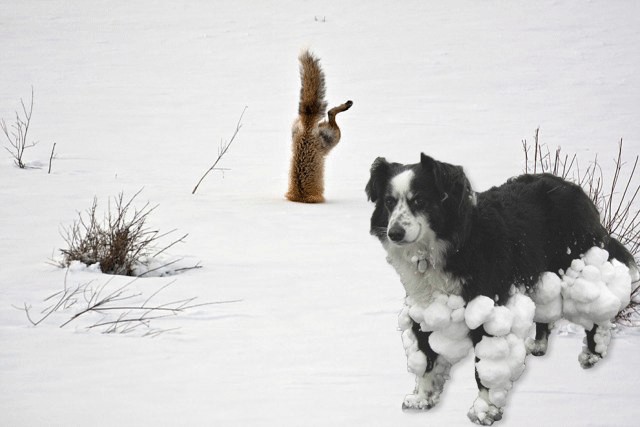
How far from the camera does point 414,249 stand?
4.27 m

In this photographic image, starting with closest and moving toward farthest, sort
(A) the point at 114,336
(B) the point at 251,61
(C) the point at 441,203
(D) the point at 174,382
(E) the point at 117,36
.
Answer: (C) the point at 441,203 → (D) the point at 174,382 → (A) the point at 114,336 → (B) the point at 251,61 → (E) the point at 117,36

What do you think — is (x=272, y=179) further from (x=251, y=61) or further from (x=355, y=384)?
(x=251, y=61)

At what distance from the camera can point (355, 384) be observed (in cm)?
477

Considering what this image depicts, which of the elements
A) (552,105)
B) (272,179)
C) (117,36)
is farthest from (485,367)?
(117,36)

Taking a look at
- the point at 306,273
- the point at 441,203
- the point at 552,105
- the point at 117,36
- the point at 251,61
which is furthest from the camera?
the point at 117,36

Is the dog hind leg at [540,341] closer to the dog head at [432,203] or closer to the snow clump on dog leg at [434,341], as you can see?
the snow clump on dog leg at [434,341]

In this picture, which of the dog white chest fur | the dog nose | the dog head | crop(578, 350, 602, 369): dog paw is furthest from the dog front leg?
crop(578, 350, 602, 369): dog paw

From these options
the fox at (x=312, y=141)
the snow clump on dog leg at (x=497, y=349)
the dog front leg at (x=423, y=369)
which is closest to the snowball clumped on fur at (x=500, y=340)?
the snow clump on dog leg at (x=497, y=349)

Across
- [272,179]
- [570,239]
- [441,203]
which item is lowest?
[272,179]

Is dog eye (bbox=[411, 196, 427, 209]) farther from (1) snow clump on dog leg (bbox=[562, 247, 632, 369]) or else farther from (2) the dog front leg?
(1) snow clump on dog leg (bbox=[562, 247, 632, 369])

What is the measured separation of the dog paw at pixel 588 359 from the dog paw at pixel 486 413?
90 cm

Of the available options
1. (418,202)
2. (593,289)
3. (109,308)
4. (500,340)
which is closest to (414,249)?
(418,202)

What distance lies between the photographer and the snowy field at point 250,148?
4.91m

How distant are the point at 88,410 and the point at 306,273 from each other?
264cm
